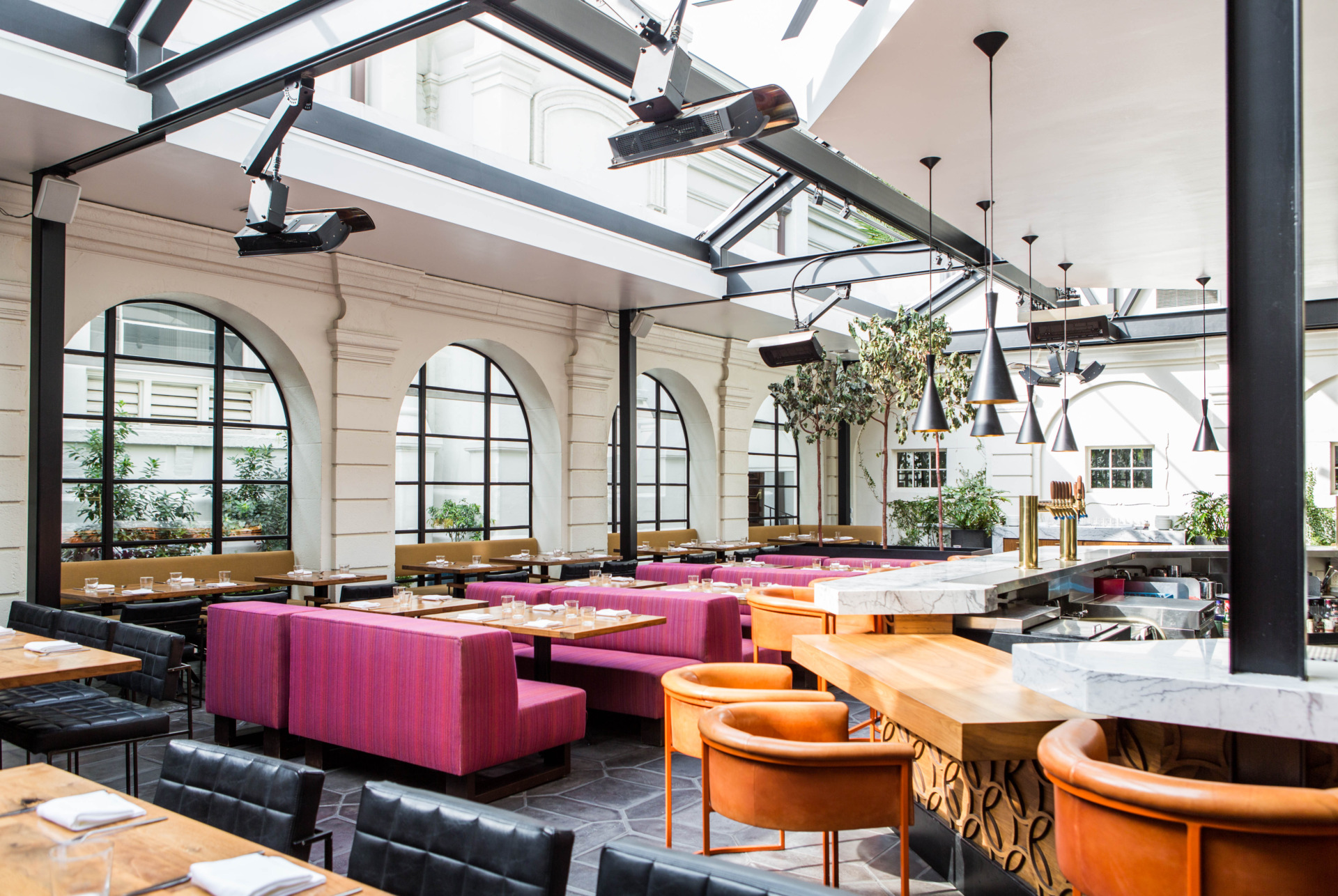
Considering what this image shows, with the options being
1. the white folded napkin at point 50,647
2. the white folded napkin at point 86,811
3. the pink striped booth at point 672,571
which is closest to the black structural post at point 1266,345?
the white folded napkin at point 86,811

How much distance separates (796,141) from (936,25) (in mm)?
2664

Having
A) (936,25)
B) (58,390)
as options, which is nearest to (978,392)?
(936,25)

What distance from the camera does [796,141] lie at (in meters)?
6.25

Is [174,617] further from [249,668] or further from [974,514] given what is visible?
[974,514]

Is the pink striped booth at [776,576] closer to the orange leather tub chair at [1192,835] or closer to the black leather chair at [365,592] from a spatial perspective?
the black leather chair at [365,592]

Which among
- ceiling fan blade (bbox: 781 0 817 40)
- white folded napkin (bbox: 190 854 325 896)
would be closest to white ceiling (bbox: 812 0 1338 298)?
ceiling fan blade (bbox: 781 0 817 40)

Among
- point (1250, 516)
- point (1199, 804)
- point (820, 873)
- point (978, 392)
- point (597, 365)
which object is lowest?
point (820, 873)

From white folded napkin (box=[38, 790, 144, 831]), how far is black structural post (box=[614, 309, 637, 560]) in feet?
28.4

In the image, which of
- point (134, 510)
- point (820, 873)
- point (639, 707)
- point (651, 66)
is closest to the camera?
point (820, 873)

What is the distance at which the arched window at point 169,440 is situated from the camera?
7508mm

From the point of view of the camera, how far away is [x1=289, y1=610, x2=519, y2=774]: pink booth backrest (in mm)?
4172

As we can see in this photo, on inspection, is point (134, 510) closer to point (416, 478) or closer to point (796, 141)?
point (416, 478)

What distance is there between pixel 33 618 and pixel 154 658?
1576 millimetres

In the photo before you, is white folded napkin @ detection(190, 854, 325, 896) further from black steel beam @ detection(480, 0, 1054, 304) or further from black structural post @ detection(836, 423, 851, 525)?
black structural post @ detection(836, 423, 851, 525)
